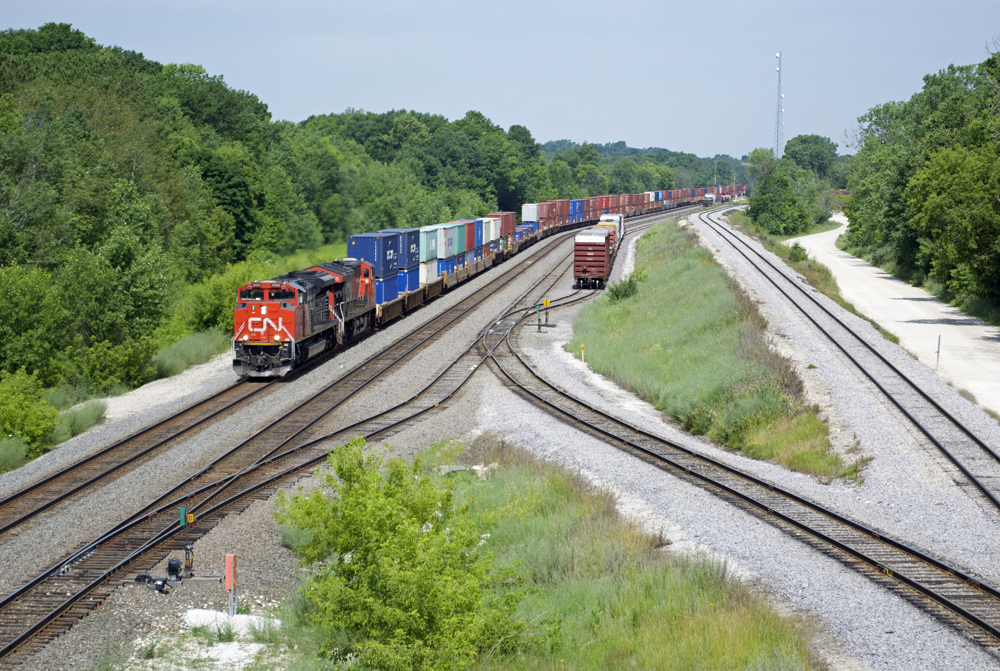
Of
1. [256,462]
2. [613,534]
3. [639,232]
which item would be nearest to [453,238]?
[256,462]

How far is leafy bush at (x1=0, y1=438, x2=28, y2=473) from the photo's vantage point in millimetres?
18812

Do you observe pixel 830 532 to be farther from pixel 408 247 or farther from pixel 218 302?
pixel 218 302

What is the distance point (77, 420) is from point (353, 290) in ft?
40.3

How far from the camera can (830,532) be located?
45.1ft

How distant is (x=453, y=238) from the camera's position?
47406mm

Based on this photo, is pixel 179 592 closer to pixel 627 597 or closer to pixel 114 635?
pixel 114 635

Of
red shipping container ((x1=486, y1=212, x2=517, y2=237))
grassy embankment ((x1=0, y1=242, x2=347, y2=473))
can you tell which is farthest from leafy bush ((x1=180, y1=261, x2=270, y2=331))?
red shipping container ((x1=486, y1=212, x2=517, y2=237))

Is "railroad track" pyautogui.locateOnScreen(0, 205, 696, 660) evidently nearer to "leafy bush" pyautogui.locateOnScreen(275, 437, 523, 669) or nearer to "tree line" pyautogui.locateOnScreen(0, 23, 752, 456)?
"leafy bush" pyautogui.locateOnScreen(275, 437, 523, 669)

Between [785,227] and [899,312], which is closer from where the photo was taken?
[899,312]

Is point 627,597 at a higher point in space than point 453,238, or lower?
lower

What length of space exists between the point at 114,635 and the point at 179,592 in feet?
4.20

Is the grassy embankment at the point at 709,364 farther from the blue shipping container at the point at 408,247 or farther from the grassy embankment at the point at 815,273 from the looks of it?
the blue shipping container at the point at 408,247

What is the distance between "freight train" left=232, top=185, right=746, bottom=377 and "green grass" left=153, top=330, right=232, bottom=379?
409cm

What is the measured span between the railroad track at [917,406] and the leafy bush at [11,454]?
20.1m
